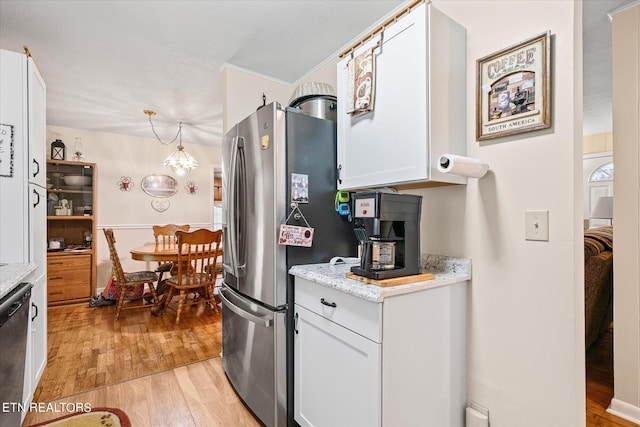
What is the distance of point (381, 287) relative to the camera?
3.92 ft

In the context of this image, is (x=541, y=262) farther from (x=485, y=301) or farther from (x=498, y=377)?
(x=498, y=377)

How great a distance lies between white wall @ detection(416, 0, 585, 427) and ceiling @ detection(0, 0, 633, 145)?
1.00 m

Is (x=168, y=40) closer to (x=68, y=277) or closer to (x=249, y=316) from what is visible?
(x=249, y=316)

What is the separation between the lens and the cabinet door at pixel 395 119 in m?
1.32

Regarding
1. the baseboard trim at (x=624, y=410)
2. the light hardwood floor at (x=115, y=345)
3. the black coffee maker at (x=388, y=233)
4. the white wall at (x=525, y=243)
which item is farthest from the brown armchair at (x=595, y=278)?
the light hardwood floor at (x=115, y=345)

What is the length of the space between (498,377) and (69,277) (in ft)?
16.1

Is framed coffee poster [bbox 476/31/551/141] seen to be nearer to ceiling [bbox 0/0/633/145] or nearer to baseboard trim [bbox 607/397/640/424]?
ceiling [bbox 0/0/633/145]

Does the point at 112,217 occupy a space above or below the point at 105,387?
above

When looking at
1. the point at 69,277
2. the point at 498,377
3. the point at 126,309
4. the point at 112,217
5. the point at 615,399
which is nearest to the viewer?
the point at 498,377

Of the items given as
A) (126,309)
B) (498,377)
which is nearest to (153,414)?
(498,377)

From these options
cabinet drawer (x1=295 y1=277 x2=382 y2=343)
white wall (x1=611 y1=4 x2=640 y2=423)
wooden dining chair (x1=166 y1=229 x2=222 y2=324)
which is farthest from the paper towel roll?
wooden dining chair (x1=166 y1=229 x2=222 y2=324)

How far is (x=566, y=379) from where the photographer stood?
119cm

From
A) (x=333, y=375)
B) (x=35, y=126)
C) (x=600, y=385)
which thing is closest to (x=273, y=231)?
(x=333, y=375)

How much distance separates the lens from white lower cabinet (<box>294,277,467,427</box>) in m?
1.17
